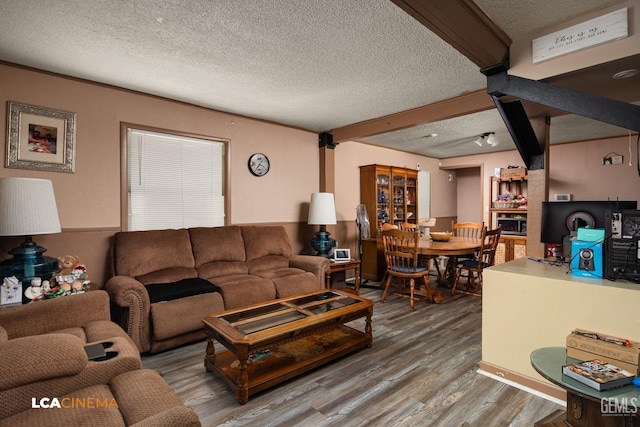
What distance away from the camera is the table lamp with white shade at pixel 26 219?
2174 millimetres

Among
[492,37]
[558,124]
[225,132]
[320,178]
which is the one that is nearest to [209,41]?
[225,132]

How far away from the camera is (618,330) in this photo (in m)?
1.72

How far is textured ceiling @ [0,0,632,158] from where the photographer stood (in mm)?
1882

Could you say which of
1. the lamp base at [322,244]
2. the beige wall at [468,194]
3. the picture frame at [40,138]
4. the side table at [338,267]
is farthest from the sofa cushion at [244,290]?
the beige wall at [468,194]

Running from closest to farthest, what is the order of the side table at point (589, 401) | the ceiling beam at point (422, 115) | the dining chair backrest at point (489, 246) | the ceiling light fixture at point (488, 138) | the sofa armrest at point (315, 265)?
the side table at point (589, 401), the ceiling beam at point (422, 115), the sofa armrest at point (315, 265), the dining chair backrest at point (489, 246), the ceiling light fixture at point (488, 138)

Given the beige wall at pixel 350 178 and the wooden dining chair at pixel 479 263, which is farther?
the beige wall at pixel 350 178

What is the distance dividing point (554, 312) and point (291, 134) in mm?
3678

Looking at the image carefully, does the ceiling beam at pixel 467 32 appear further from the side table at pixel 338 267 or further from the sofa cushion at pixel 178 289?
the sofa cushion at pixel 178 289

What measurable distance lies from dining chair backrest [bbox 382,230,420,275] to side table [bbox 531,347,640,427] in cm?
210

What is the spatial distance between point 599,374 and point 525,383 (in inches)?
33.2

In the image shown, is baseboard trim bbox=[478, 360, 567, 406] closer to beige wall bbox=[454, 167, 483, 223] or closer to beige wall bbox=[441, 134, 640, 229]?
beige wall bbox=[441, 134, 640, 229]

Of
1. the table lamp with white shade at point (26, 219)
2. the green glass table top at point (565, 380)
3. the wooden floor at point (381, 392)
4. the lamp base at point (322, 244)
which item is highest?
the table lamp with white shade at point (26, 219)

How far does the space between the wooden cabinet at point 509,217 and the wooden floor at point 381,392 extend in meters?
3.58

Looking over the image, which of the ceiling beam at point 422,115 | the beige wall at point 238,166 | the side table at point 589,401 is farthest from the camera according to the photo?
the ceiling beam at point 422,115
